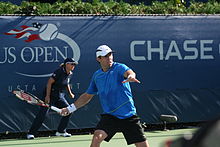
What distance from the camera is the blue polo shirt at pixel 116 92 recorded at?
627 cm

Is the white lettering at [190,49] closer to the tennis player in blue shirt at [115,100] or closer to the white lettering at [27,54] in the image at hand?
the white lettering at [27,54]

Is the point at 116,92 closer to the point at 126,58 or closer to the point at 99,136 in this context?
the point at 99,136

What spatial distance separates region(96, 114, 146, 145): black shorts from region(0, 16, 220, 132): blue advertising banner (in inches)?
189

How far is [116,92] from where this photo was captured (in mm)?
6305

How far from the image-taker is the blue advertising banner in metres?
10.7

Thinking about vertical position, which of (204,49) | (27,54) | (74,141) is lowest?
(74,141)

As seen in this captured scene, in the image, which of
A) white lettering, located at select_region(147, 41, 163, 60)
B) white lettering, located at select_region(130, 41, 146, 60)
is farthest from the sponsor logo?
white lettering, located at select_region(147, 41, 163, 60)

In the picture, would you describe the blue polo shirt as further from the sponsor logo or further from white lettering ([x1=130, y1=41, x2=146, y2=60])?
white lettering ([x1=130, y1=41, x2=146, y2=60])

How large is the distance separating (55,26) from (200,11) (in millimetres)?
3470

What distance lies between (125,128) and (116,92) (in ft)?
Answer: 1.43

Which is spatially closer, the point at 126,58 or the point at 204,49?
the point at 126,58

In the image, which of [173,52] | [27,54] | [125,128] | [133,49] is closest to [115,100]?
[125,128]

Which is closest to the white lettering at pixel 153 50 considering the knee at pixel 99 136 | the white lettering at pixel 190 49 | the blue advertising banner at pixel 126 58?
the blue advertising banner at pixel 126 58

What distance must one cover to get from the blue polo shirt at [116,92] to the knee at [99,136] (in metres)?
0.31
